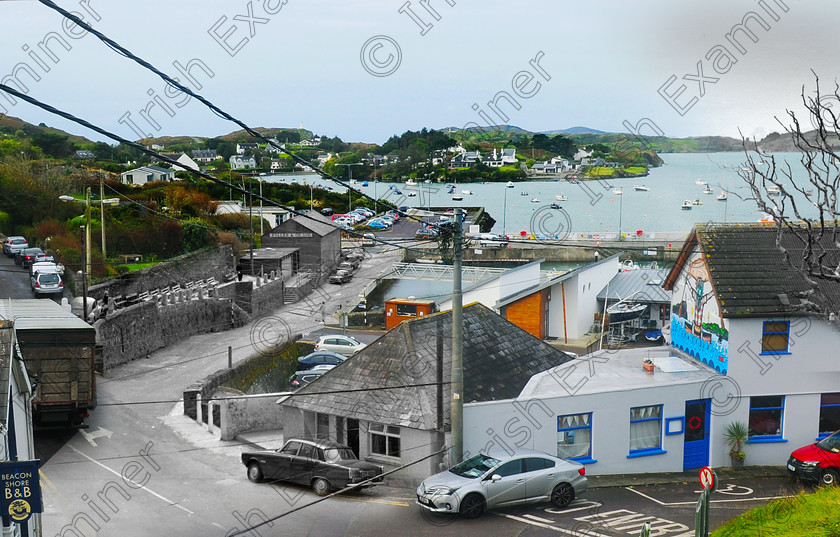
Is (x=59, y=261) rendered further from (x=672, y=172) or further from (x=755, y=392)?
(x=672, y=172)

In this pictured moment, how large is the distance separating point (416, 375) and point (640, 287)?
23.1 metres

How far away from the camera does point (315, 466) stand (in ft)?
52.7

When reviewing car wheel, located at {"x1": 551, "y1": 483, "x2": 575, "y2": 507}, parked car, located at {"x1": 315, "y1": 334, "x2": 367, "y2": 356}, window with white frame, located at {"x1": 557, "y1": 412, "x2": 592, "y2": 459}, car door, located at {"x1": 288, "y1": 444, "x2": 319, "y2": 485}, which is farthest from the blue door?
parked car, located at {"x1": 315, "y1": 334, "x2": 367, "y2": 356}

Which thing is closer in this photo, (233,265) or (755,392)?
(755,392)

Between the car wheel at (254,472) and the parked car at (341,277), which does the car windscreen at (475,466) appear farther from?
the parked car at (341,277)

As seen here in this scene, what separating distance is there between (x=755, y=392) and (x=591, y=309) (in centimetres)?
1921

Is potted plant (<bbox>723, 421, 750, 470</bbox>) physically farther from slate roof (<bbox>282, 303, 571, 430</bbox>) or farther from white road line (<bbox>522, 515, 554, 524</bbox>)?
white road line (<bbox>522, 515, 554, 524</bbox>)

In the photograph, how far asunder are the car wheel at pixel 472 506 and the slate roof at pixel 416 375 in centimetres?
212

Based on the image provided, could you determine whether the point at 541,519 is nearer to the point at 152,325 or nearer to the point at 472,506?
the point at 472,506

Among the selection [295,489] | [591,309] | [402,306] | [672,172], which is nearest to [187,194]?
[402,306]

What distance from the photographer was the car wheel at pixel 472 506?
14188 millimetres

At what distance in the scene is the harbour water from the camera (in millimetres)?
98688

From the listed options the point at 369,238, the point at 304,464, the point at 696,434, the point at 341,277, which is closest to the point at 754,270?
the point at 696,434

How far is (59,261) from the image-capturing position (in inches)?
1556
